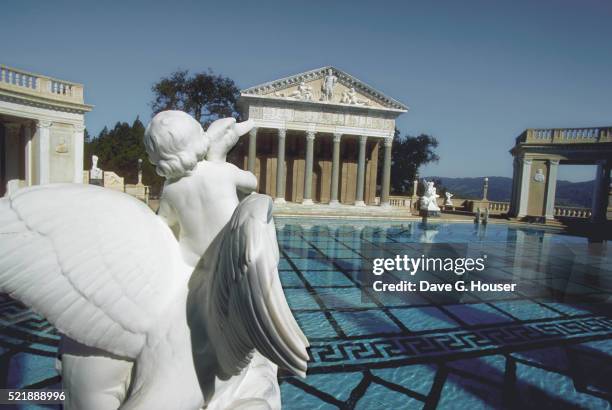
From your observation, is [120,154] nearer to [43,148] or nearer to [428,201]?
[43,148]

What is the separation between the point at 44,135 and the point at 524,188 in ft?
93.1

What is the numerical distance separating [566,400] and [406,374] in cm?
156

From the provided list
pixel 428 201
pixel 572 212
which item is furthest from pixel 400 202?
pixel 572 212

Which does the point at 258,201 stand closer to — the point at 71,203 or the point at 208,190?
the point at 208,190

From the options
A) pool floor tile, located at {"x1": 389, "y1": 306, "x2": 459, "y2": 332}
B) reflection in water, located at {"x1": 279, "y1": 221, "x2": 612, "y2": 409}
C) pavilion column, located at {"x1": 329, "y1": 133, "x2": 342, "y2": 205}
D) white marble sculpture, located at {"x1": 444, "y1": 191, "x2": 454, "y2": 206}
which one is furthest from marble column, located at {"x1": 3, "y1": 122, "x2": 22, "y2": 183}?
white marble sculpture, located at {"x1": 444, "y1": 191, "x2": 454, "y2": 206}

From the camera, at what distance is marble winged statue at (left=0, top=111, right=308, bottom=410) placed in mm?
1146

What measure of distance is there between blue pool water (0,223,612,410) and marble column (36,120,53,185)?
14.4 meters

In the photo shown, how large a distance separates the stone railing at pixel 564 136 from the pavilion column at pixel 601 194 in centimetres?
167

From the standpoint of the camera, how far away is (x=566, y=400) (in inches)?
148

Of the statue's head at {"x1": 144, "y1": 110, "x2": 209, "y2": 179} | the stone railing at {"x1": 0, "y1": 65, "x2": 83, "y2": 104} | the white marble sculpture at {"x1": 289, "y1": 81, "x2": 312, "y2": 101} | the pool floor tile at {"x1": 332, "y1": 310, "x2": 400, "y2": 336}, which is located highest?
the white marble sculpture at {"x1": 289, "y1": 81, "x2": 312, "y2": 101}

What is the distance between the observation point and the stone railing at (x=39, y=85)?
620 inches

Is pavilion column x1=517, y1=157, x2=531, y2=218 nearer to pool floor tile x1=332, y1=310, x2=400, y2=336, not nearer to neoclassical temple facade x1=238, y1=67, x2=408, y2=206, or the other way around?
neoclassical temple facade x1=238, y1=67, x2=408, y2=206

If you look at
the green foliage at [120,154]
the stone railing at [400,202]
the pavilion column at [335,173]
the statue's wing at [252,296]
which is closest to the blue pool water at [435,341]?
the statue's wing at [252,296]

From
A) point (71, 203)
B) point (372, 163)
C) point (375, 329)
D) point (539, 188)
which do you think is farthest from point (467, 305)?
point (372, 163)
